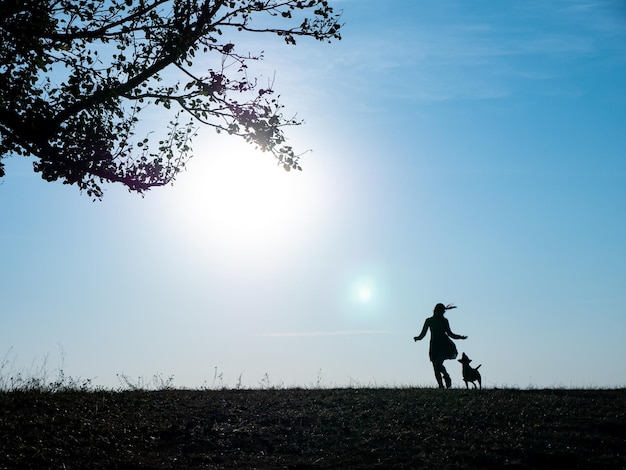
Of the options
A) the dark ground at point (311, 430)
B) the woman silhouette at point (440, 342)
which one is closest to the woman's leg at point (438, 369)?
the woman silhouette at point (440, 342)

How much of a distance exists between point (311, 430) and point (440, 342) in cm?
798

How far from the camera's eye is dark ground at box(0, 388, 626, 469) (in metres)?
13.8

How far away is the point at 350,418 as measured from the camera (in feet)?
54.4

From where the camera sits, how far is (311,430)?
1568cm

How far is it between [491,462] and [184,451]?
19.4ft

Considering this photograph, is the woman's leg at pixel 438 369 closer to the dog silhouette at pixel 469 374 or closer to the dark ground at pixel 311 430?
the dog silhouette at pixel 469 374

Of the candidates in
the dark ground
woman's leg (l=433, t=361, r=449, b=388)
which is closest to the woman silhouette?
woman's leg (l=433, t=361, r=449, b=388)

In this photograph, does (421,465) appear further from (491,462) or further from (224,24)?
(224,24)

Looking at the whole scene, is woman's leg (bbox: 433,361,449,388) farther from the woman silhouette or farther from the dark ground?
the dark ground

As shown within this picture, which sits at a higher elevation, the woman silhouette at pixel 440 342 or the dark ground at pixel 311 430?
the woman silhouette at pixel 440 342

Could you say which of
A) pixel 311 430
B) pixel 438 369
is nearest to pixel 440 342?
pixel 438 369

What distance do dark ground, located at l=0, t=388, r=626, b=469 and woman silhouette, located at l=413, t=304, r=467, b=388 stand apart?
3.37 m

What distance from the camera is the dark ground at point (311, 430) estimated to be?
13.8 metres

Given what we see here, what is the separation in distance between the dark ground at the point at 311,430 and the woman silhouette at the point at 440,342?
3368 millimetres
